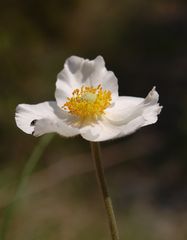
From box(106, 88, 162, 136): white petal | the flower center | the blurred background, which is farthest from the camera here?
the blurred background

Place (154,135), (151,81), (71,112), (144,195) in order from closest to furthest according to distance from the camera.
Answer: (71,112) → (144,195) → (154,135) → (151,81)

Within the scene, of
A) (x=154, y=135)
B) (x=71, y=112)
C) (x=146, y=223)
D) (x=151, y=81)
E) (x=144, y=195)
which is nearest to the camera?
(x=71, y=112)

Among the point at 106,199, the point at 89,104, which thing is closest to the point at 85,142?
the point at 89,104

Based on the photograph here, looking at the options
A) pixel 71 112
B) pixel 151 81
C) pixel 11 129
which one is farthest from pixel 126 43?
pixel 71 112

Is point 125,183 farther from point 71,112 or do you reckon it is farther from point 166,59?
point 71,112

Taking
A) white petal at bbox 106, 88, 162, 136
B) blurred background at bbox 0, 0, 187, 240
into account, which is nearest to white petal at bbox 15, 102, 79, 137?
white petal at bbox 106, 88, 162, 136

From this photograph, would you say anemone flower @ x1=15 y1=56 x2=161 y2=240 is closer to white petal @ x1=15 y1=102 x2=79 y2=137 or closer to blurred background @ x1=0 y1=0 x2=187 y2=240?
white petal @ x1=15 y1=102 x2=79 y2=137

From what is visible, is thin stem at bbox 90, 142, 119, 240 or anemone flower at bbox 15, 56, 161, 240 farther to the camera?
anemone flower at bbox 15, 56, 161, 240

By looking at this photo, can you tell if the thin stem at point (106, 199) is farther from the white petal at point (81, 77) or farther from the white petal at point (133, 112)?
the white petal at point (81, 77)
